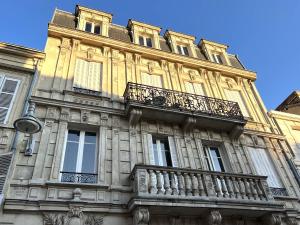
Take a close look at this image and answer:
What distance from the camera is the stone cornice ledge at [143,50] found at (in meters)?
10.4

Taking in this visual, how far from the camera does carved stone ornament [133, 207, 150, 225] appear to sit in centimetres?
601

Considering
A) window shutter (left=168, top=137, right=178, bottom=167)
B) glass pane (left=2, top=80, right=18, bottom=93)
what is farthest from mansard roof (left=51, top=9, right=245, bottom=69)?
window shutter (left=168, top=137, right=178, bottom=167)

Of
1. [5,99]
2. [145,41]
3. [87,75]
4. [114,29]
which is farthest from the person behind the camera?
[145,41]

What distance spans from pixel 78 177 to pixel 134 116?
8.43ft

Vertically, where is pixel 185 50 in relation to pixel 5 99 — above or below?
above

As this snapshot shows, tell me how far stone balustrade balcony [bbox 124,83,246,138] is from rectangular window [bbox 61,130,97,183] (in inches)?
59.6

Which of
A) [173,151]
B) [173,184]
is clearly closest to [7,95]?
[173,151]

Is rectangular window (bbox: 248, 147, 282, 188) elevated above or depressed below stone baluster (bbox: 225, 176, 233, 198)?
above

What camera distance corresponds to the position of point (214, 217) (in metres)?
6.57

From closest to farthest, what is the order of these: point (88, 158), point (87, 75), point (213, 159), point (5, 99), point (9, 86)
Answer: point (88, 158) < point (5, 99) < point (9, 86) < point (213, 159) < point (87, 75)

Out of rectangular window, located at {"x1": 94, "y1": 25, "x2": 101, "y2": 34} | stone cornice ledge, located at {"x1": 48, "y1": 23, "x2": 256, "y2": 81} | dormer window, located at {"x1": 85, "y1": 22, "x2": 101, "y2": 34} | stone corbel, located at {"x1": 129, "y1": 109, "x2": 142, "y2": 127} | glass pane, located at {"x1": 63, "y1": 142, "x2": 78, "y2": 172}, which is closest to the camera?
glass pane, located at {"x1": 63, "y1": 142, "x2": 78, "y2": 172}

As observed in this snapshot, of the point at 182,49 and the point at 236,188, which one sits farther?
the point at 182,49

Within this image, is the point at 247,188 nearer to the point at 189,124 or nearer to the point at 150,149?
the point at 189,124

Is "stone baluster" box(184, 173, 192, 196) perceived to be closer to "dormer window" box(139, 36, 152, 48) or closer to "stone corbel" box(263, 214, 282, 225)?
"stone corbel" box(263, 214, 282, 225)
